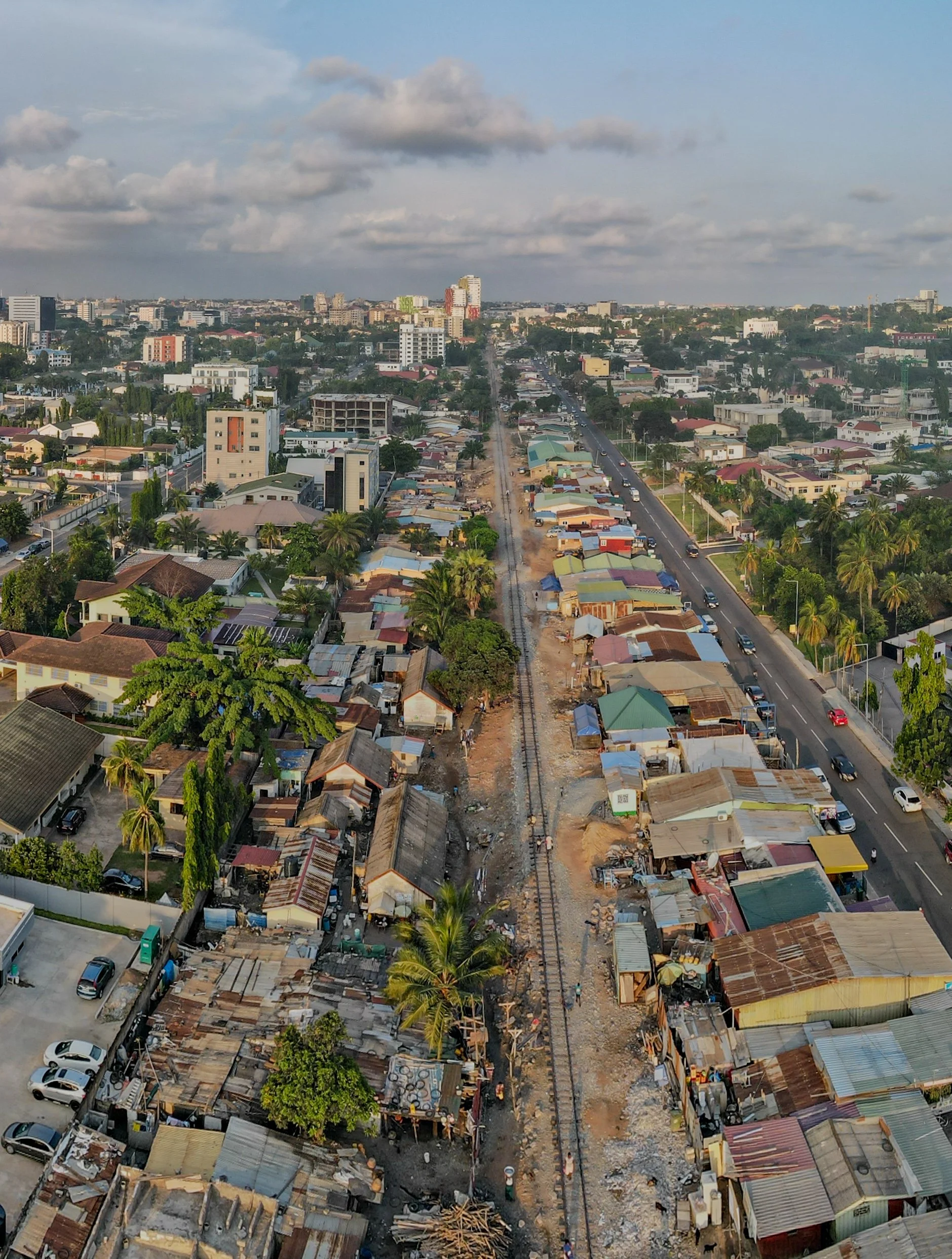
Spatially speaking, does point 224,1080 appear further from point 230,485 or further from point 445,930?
point 230,485

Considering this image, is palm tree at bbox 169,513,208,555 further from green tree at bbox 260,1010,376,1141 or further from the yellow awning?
green tree at bbox 260,1010,376,1141

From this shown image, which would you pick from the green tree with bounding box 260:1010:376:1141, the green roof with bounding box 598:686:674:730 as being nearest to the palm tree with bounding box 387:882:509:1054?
the green tree with bounding box 260:1010:376:1141

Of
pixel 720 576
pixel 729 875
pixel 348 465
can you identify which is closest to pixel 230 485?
pixel 348 465

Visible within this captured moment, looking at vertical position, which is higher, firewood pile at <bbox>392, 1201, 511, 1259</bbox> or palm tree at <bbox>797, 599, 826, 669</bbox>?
palm tree at <bbox>797, 599, 826, 669</bbox>

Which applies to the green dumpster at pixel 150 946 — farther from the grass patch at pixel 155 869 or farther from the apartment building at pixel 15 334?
the apartment building at pixel 15 334

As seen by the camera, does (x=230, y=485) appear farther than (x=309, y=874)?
Yes

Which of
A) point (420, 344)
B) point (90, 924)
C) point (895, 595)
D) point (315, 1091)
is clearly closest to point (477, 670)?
point (90, 924)
